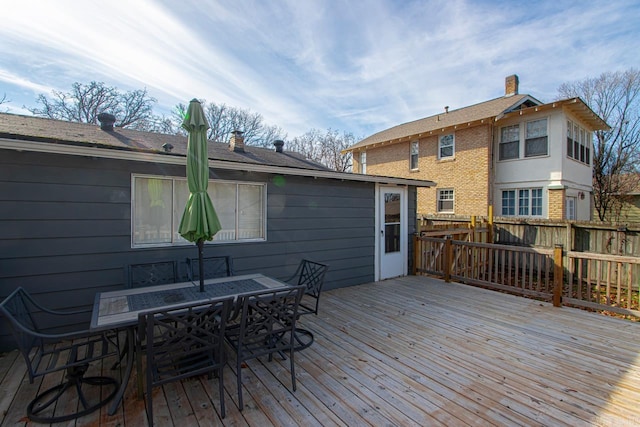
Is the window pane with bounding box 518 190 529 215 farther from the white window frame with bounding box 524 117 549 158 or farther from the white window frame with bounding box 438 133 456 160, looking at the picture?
the white window frame with bounding box 438 133 456 160

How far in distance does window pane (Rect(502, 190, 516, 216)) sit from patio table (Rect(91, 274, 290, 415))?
1075 cm

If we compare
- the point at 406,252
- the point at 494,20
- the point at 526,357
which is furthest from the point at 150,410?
the point at 494,20

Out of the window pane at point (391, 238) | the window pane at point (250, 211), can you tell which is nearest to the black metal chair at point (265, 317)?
the window pane at point (250, 211)

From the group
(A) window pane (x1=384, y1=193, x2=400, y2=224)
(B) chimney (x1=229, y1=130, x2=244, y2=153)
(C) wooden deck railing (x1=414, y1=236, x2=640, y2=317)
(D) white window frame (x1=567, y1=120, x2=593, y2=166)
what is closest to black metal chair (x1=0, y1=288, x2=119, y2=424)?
(B) chimney (x1=229, y1=130, x2=244, y2=153)

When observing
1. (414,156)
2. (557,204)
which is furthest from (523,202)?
(414,156)

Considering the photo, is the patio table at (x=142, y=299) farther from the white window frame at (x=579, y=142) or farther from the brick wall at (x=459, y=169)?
the white window frame at (x=579, y=142)

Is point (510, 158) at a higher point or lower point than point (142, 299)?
higher

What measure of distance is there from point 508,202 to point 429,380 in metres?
10.6

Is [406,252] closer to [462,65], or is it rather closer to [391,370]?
[391,370]

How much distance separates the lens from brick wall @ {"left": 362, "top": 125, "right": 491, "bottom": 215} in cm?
1116

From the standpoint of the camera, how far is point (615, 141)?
50.3ft

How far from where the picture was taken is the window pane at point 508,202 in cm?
1112

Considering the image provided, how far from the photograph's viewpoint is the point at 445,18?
6410 mm

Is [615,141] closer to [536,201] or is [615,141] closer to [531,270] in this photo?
[536,201]
